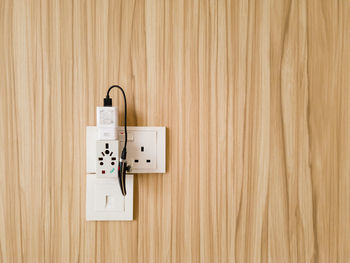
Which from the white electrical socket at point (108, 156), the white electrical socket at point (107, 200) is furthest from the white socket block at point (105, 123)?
the white electrical socket at point (107, 200)

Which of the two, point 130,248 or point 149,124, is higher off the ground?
point 149,124

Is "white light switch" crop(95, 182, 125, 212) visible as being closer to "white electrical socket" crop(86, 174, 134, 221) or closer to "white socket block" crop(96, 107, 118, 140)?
"white electrical socket" crop(86, 174, 134, 221)

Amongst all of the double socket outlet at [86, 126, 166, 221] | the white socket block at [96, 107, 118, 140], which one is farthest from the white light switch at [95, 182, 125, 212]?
the white socket block at [96, 107, 118, 140]

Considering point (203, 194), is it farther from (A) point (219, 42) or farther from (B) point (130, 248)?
(A) point (219, 42)

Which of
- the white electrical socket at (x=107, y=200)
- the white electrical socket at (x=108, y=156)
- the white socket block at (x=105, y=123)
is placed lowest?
the white electrical socket at (x=107, y=200)

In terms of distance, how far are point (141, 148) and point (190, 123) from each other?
0.53 feet

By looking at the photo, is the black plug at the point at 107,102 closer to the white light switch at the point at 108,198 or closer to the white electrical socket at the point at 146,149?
the white electrical socket at the point at 146,149

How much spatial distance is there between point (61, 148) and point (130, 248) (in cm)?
35

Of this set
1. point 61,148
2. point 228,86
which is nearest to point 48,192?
point 61,148

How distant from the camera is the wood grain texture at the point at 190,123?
686 mm

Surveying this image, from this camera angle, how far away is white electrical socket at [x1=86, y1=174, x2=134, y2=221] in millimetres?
687

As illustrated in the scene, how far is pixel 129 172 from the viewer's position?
0.68 metres

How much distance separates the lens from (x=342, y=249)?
0.73 m

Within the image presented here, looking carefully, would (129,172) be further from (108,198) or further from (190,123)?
(190,123)
